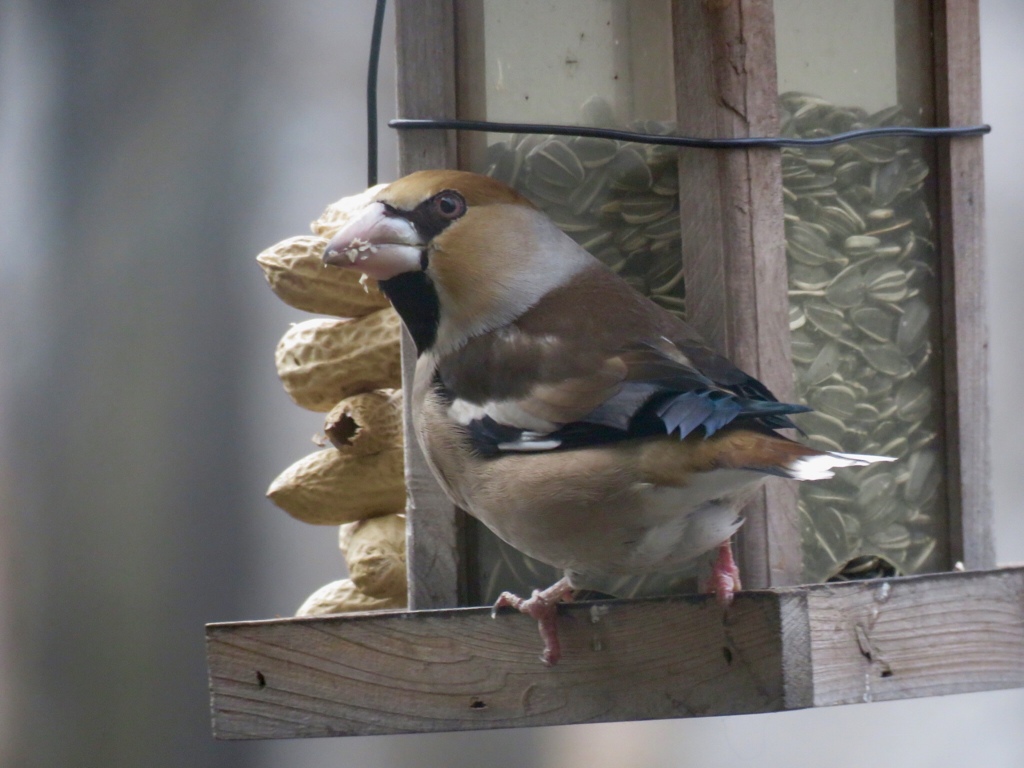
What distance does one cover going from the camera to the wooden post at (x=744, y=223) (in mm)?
2039

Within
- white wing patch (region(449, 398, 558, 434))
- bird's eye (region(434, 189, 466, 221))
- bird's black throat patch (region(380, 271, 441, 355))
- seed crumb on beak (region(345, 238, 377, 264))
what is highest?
bird's eye (region(434, 189, 466, 221))

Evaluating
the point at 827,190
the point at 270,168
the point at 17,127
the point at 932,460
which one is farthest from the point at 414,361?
the point at 17,127

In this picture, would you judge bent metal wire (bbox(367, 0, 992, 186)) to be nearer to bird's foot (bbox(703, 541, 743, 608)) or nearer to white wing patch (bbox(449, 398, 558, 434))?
white wing patch (bbox(449, 398, 558, 434))

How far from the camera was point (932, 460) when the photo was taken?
2.27 m

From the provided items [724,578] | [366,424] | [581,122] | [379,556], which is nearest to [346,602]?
[379,556]

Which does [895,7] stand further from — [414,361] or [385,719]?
[385,719]

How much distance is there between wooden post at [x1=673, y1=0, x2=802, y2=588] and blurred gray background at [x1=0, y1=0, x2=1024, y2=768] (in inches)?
77.4

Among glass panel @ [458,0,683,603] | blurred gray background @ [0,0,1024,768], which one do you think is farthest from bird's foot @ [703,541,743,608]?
blurred gray background @ [0,0,1024,768]

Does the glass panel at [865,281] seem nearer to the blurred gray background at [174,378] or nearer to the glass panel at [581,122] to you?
the glass panel at [581,122]

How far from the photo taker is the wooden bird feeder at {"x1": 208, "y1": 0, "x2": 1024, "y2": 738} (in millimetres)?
2008

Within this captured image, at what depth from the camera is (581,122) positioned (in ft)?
7.20

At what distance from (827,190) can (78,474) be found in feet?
8.80

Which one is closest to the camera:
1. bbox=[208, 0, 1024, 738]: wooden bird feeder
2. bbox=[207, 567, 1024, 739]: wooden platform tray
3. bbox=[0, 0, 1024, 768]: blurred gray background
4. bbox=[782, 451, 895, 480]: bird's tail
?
bbox=[782, 451, 895, 480]: bird's tail

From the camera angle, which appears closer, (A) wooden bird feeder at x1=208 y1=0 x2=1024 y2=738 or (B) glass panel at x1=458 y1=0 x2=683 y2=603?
(A) wooden bird feeder at x1=208 y1=0 x2=1024 y2=738
